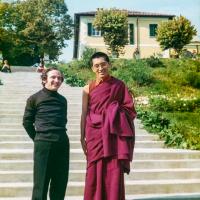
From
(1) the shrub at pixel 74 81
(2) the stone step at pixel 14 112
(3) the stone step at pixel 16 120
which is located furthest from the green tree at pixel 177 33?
(3) the stone step at pixel 16 120

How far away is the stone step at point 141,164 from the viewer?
25.3 feet

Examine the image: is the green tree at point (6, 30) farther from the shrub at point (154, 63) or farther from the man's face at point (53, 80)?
the man's face at point (53, 80)

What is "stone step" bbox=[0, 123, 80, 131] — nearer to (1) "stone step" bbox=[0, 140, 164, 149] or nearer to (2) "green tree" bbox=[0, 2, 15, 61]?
(1) "stone step" bbox=[0, 140, 164, 149]

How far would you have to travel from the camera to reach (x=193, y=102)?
1415cm

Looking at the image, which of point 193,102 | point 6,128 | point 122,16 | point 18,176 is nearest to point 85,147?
point 18,176

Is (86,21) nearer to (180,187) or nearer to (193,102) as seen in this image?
(193,102)

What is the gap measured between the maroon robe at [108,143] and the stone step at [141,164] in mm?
2695

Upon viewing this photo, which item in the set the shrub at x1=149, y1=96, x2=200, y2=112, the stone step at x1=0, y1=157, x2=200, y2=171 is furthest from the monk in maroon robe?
the shrub at x1=149, y1=96, x2=200, y2=112

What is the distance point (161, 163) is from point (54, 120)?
3.47 meters

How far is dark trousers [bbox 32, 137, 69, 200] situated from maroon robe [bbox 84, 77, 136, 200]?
0.29 meters

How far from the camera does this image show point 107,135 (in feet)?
16.7

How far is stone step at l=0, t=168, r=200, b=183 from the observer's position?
7.33 metres

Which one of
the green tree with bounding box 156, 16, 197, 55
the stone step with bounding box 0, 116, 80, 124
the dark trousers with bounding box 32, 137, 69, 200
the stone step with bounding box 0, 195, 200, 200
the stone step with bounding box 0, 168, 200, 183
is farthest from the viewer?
the green tree with bounding box 156, 16, 197, 55

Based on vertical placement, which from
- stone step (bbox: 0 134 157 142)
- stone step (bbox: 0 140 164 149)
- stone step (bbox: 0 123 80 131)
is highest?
stone step (bbox: 0 123 80 131)
